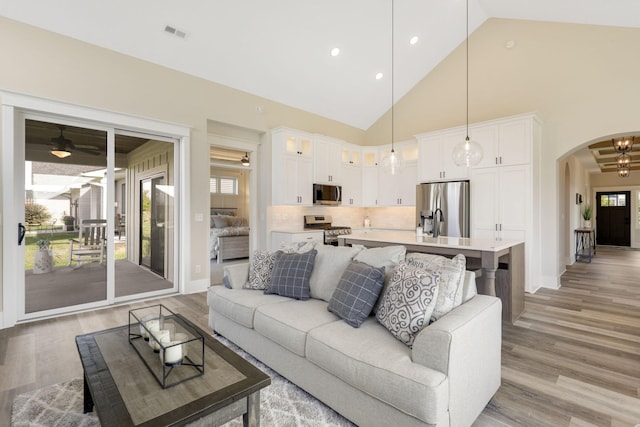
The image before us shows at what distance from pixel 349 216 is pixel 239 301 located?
5.04 metres

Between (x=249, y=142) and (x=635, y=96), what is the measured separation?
6113mm

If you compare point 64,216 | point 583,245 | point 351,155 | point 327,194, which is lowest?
point 583,245

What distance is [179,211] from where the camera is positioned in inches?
191

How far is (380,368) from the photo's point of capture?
167 centimetres

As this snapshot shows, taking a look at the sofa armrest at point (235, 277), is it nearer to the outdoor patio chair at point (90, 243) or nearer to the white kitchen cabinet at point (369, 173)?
the outdoor patio chair at point (90, 243)

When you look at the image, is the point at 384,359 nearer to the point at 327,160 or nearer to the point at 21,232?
the point at 21,232

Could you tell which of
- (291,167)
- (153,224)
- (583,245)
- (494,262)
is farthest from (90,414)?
(583,245)

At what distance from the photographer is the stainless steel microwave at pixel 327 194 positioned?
6281 mm

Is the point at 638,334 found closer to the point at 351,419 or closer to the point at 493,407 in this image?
the point at 493,407

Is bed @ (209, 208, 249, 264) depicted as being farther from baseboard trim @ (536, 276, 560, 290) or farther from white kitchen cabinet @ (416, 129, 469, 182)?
baseboard trim @ (536, 276, 560, 290)

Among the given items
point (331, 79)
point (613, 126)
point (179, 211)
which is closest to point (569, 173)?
point (613, 126)

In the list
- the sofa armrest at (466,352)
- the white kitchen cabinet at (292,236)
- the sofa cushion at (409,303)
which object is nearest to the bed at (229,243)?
the white kitchen cabinet at (292,236)

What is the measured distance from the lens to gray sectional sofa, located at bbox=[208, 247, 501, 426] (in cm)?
158

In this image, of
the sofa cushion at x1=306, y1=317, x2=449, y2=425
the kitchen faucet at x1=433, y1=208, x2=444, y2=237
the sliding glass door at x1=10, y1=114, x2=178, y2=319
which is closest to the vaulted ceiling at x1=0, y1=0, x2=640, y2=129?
the sliding glass door at x1=10, y1=114, x2=178, y2=319
